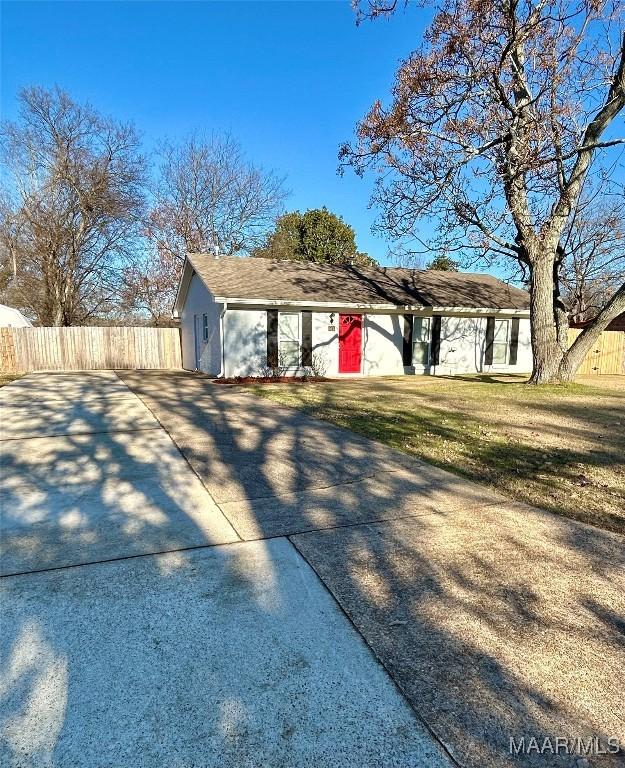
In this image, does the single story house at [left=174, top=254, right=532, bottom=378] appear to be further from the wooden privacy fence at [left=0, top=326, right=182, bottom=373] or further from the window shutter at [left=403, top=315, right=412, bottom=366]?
the wooden privacy fence at [left=0, top=326, right=182, bottom=373]

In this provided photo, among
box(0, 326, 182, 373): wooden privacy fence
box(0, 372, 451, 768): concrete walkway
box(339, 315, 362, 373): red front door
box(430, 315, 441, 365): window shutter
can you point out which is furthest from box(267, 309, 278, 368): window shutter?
box(0, 372, 451, 768): concrete walkway

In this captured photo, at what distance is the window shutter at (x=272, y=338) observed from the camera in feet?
46.8

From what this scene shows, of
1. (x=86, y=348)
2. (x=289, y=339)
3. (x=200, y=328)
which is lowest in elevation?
(x=86, y=348)

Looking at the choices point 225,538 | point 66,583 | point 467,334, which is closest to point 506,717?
point 225,538

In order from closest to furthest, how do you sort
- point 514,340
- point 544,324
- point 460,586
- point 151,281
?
point 460,586 → point 544,324 → point 514,340 → point 151,281

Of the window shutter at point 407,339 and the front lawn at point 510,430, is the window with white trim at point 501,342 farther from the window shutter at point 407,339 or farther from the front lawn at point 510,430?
the front lawn at point 510,430

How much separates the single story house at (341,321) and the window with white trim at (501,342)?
0.13 feet

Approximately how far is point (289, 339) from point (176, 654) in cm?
1281

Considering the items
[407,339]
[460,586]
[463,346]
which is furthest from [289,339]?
[460,586]

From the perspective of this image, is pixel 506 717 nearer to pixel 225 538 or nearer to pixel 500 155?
pixel 225 538

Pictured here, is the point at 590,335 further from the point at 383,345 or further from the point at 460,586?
the point at 460,586

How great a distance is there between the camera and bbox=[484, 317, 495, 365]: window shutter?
705 inches

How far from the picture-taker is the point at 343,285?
1650 centimetres

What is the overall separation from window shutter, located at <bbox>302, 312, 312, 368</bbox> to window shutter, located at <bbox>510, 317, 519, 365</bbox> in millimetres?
8902
